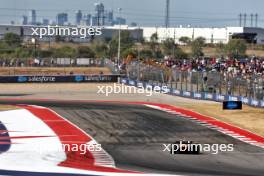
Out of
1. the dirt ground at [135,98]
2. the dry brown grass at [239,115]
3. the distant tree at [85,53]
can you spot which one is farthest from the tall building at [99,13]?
the dry brown grass at [239,115]

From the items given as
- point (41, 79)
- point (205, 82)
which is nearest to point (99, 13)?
point (41, 79)

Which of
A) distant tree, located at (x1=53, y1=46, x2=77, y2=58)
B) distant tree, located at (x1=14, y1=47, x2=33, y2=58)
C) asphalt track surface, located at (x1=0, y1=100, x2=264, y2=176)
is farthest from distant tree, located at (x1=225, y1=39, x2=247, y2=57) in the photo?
asphalt track surface, located at (x1=0, y1=100, x2=264, y2=176)

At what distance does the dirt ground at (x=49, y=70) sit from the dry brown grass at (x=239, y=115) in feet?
91.7

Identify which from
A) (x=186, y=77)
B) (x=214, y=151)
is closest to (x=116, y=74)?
(x=186, y=77)

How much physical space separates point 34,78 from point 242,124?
102ft

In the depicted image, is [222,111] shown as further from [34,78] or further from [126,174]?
[34,78]

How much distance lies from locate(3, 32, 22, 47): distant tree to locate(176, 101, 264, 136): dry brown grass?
57.7 metres

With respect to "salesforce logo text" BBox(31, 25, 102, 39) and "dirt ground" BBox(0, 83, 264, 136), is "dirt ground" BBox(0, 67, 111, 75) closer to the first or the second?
"salesforce logo text" BBox(31, 25, 102, 39)

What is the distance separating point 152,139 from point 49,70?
44.5 metres

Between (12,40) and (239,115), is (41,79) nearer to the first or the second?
(239,115)

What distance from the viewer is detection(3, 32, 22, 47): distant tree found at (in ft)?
307

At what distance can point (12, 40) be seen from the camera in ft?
303

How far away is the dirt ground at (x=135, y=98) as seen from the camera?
32.1m

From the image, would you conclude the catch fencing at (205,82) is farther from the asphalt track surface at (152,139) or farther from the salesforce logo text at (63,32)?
the salesforce logo text at (63,32)
